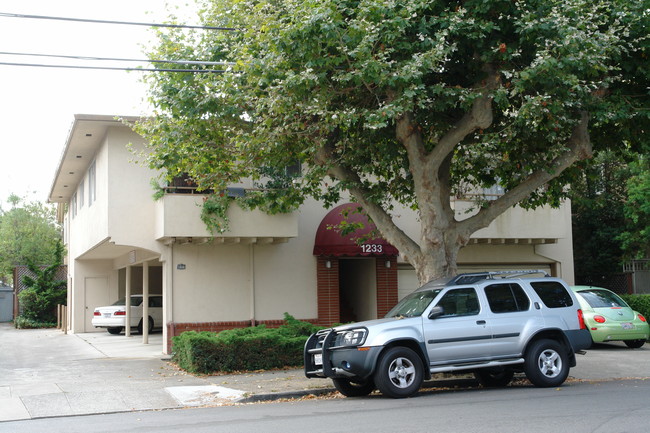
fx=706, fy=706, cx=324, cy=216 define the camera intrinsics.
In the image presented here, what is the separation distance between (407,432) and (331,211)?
1237 cm

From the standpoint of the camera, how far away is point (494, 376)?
12.7 m

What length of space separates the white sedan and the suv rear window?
58.7 ft

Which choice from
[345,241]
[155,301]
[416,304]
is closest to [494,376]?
[416,304]

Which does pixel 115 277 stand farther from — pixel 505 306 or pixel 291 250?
pixel 505 306

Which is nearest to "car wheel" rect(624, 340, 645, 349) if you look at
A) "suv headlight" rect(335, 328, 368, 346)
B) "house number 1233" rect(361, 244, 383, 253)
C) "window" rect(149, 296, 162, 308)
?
"house number 1233" rect(361, 244, 383, 253)

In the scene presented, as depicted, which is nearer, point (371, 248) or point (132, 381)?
point (132, 381)

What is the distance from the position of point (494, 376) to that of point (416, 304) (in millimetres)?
2220

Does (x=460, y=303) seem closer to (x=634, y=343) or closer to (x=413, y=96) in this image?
(x=413, y=96)

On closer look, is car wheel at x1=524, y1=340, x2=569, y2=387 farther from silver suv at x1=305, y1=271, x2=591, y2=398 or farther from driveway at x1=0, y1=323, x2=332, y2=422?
driveway at x1=0, y1=323, x2=332, y2=422

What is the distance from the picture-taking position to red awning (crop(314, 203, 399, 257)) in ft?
63.3

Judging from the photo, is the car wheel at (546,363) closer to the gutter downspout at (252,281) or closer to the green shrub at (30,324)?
the gutter downspout at (252,281)

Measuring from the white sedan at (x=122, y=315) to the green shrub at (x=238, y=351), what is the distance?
417 inches

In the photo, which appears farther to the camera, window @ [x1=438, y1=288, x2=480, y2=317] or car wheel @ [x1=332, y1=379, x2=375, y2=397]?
car wheel @ [x1=332, y1=379, x2=375, y2=397]

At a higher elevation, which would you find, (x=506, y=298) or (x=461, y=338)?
(x=506, y=298)
